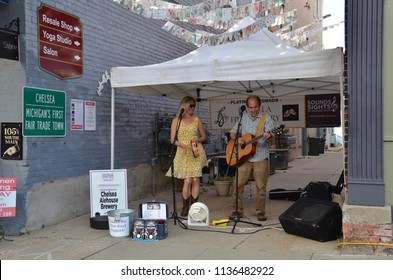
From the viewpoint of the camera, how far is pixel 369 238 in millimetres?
5012

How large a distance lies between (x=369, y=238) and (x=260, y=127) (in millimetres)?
2265

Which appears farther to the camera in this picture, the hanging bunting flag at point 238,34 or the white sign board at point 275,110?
the white sign board at point 275,110

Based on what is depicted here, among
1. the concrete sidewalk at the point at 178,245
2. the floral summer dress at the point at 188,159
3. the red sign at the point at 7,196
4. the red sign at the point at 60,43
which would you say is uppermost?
the red sign at the point at 60,43

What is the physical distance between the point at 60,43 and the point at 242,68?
2772mm

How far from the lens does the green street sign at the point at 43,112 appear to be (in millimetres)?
6039

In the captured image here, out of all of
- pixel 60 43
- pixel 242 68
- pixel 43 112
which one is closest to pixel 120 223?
pixel 43 112

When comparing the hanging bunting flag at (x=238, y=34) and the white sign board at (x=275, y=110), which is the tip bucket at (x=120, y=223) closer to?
the hanging bunting flag at (x=238, y=34)

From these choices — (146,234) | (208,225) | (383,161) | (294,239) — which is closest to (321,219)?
(294,239)

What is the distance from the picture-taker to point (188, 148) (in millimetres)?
6797

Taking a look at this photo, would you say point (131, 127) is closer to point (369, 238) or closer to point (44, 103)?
point (44, 103)

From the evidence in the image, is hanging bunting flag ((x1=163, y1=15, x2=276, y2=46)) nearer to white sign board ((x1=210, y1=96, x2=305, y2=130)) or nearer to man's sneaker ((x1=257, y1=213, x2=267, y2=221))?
man's sneaker ((x1=257, y1=213, x2=267, y2=221))

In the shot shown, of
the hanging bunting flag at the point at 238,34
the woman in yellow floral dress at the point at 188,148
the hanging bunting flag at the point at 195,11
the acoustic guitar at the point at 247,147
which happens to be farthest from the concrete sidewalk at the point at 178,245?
the hanging bunting flag at the point at 195,11

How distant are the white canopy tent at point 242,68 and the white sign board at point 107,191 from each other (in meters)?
1.19

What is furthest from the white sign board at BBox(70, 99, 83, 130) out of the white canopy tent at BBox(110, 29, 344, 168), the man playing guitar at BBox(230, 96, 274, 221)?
the man playing guitar at BBox(230, 96, 274, 221)
